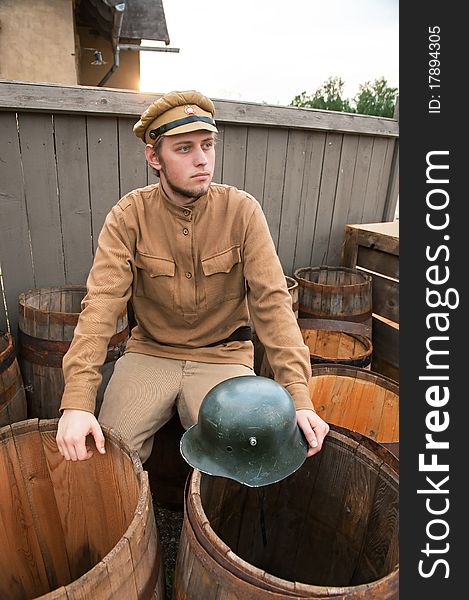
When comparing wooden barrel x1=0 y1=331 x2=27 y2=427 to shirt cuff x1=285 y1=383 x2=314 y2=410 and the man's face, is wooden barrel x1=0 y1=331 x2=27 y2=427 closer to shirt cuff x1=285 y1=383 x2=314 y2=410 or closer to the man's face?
the man's face

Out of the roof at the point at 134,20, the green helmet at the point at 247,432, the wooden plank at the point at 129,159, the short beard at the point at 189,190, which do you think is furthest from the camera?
the roof at the point at 134,20

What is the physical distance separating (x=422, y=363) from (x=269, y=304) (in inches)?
31.0

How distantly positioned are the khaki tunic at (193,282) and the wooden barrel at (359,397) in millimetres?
616

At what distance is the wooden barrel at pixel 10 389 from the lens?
2.46 m

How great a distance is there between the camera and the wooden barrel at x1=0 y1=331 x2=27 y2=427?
8.05 feet

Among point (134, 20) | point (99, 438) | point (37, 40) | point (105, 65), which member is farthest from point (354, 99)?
point (99, 438)

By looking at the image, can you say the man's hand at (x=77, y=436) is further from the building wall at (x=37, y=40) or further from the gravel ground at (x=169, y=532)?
the building wall at (x=37, y=40)

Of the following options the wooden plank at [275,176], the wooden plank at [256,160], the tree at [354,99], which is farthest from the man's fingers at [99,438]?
the tree at [354,99]

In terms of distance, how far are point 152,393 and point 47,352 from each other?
0.91m

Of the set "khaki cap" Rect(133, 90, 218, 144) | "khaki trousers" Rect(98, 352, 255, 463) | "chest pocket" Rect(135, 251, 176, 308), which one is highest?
"khaki cap" Rect(133, 90, 218, 144)

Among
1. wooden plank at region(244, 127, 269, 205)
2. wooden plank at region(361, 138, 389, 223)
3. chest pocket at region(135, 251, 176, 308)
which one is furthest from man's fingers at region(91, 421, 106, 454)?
wooden plank at region(361, 138, 389, 223)

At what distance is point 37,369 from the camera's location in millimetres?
2762

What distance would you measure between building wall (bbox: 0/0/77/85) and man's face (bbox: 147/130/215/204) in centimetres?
605

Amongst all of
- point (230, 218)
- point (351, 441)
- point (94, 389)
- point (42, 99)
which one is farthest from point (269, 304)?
point (42, 99)
